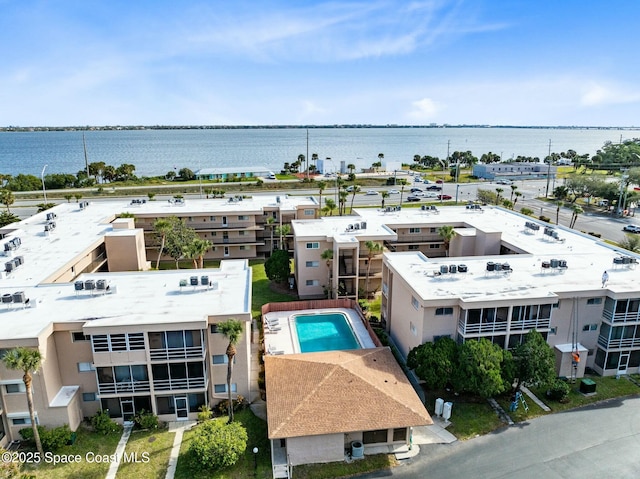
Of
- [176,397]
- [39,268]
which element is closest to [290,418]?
[176,397]

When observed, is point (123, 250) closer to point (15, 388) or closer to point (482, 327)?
point (15, 388)

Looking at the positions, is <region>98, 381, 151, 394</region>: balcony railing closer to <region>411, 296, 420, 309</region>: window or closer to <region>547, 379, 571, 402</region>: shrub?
<region>411, 296, 420, 309</region>: window

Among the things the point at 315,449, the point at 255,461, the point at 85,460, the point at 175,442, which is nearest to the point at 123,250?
the point at 85,460

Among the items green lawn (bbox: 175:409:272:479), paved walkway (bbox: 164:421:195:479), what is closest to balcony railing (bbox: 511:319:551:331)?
green lawn (bbox: 175:409:272:479)

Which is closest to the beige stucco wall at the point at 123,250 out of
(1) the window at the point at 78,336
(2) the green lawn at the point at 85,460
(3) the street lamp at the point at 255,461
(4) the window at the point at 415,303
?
(1) the window at the point at 78,336

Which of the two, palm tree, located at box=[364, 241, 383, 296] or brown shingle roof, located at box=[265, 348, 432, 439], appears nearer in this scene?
brown shingle roof, located at box=[265, 348, 432, 439]

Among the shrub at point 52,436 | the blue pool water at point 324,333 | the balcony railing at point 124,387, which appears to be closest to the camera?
the shrub at point 52,436

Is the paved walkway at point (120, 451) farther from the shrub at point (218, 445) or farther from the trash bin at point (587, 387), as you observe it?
the trash bin at point (587, 387)
